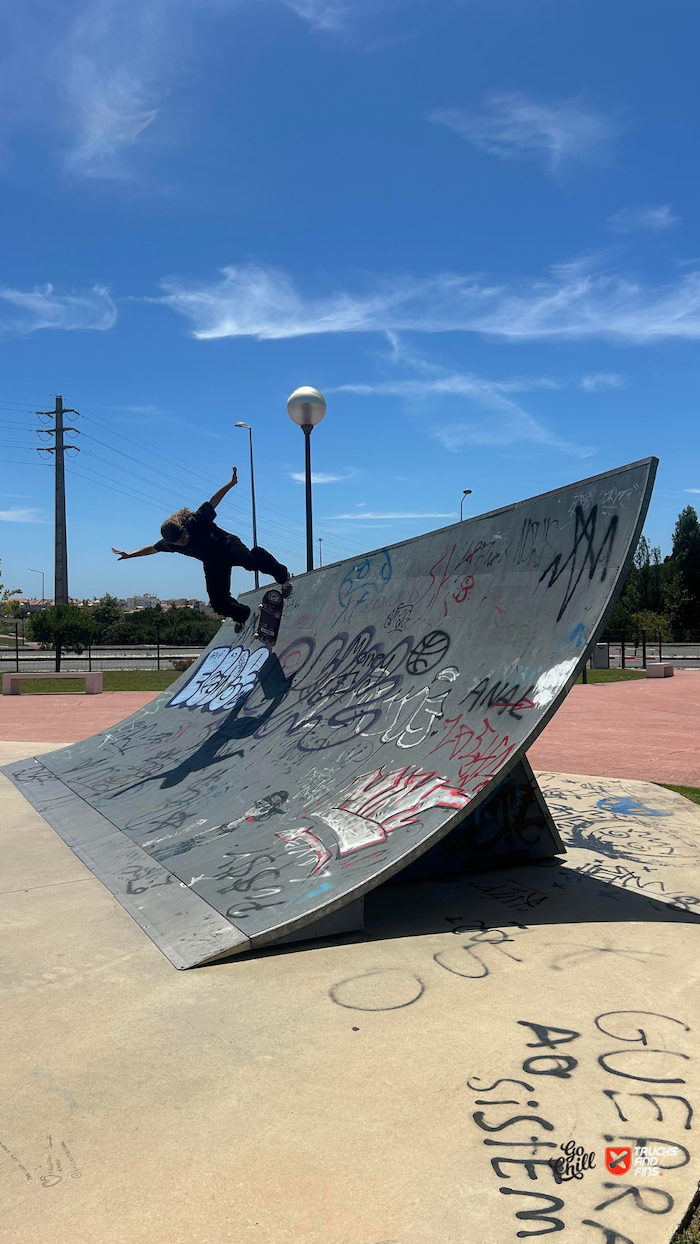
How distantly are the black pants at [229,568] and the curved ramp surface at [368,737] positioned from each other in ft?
4.38

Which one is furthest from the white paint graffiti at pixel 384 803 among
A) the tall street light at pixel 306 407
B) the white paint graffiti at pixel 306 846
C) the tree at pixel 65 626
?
the tree at pixel 65 626

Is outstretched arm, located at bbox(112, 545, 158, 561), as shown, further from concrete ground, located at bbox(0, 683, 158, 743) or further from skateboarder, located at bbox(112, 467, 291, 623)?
concrete ground, located at bbox(0, 683, 158, 743)

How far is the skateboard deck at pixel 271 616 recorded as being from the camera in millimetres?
10609

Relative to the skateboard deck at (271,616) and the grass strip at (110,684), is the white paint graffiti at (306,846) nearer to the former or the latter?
the skateboard deck at (271,616)

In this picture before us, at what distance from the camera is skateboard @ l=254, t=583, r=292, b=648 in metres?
10.6

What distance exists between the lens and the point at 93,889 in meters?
6.09

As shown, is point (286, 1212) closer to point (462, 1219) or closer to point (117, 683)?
point (462, 1219)

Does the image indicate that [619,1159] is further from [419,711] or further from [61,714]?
[61,714]

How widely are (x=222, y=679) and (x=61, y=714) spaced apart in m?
10.0

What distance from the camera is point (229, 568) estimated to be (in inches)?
402

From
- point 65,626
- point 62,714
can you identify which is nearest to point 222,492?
point 62,714

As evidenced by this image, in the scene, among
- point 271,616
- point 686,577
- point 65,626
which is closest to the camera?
point 271,616

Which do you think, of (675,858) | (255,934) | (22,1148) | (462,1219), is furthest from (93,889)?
(675,858)

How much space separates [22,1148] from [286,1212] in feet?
3.61
